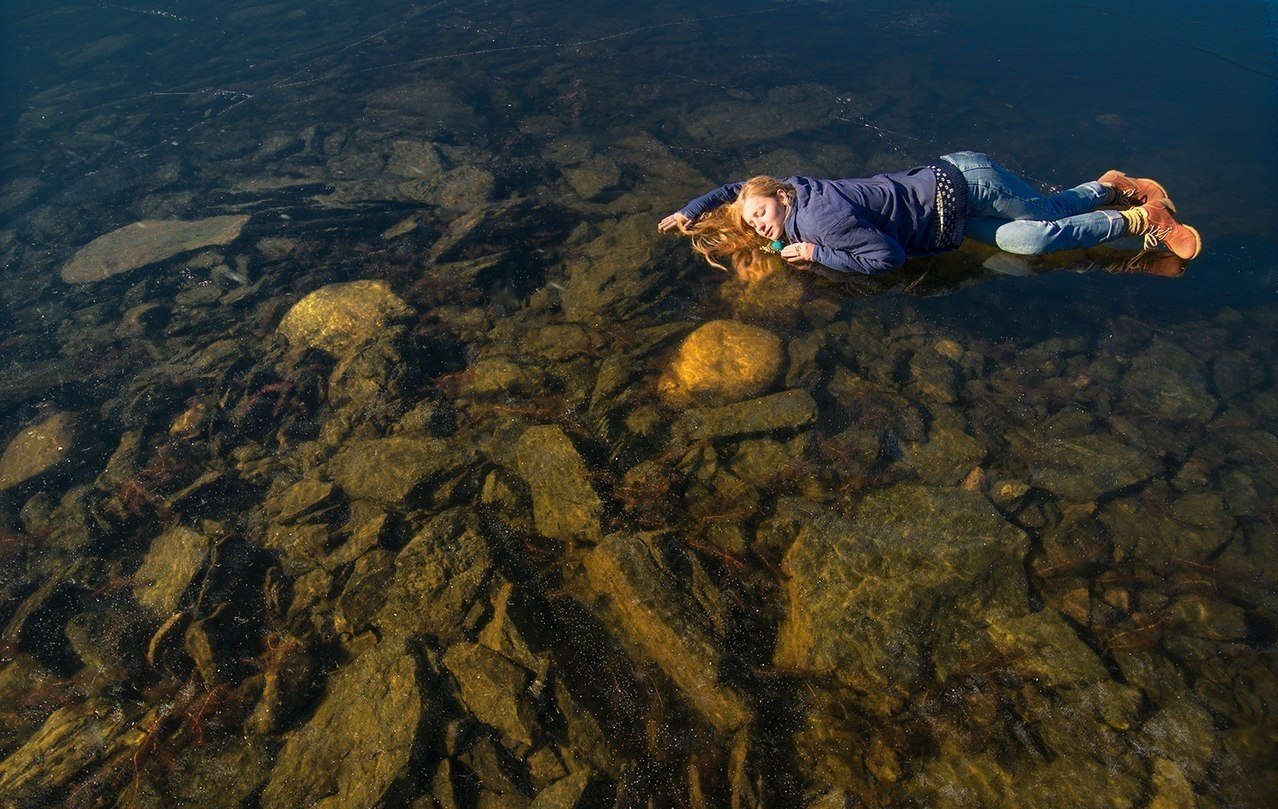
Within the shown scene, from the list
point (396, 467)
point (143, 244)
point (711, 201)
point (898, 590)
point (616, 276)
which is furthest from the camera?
point (143, 244)

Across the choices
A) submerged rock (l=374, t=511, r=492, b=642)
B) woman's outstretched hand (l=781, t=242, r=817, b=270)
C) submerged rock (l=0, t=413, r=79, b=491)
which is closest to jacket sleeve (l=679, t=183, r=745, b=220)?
woman's outstretched hand (l=781, t=242, r=817, b=270)

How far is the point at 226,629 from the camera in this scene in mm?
4363

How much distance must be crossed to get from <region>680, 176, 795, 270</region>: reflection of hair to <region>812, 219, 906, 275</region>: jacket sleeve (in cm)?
53

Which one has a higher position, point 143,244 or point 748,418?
point 143,244

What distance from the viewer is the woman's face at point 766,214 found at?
435 centimetres

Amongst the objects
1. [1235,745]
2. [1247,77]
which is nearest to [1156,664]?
[1235,745]

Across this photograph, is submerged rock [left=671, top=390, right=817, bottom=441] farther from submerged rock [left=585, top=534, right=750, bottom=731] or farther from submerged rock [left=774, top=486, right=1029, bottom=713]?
submerged rock [left=585, top=534, right=750, bottom=731]

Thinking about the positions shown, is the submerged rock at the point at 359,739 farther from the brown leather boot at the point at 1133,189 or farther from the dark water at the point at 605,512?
the brown leather boot at the point at 1133,189

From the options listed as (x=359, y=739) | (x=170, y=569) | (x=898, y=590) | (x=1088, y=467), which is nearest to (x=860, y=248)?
(x=898, y=590)

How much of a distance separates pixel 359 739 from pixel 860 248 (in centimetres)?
485

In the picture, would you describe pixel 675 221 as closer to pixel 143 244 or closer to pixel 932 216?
pixel 932 216

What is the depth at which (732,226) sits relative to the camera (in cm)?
490

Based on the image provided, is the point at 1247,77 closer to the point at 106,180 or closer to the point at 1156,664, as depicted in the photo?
the point at 1156,664

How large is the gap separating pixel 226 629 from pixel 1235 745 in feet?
22.7
